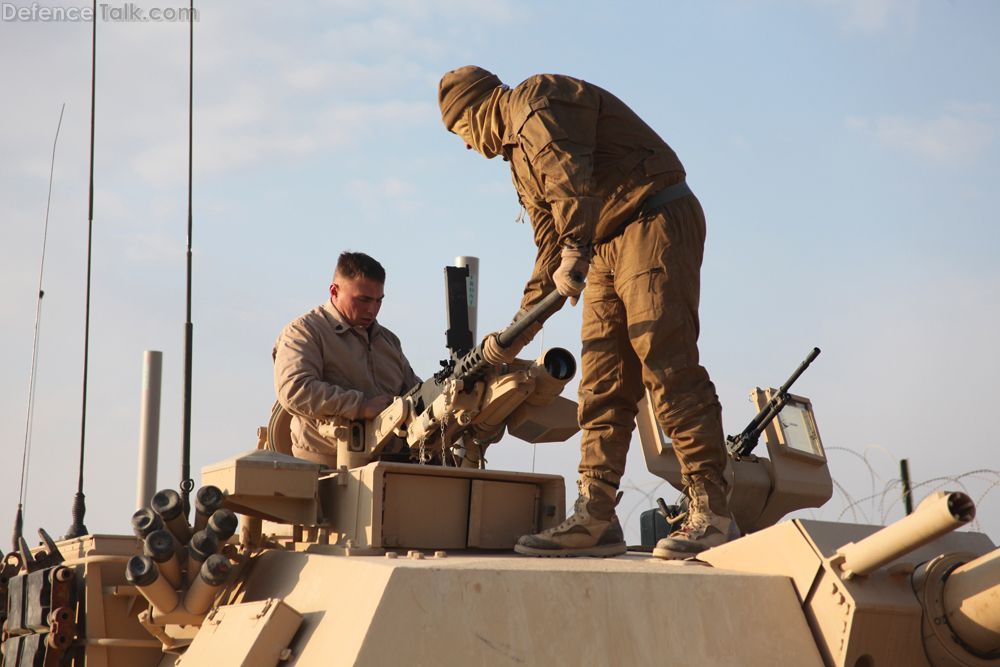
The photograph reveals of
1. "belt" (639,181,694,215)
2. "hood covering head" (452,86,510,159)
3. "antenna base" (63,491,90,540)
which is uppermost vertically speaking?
"hood covering head" (452,86,510,159)

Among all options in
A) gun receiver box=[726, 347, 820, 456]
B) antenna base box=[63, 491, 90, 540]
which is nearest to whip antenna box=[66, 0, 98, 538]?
antenna base box=[63, 491, 90, 540]

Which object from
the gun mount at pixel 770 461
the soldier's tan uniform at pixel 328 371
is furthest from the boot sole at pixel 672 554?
the gun mount at pixel 770 461

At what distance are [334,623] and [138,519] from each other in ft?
4.05

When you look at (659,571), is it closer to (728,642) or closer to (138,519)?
(728,642)

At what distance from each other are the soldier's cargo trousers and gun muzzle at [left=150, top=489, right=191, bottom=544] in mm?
1730

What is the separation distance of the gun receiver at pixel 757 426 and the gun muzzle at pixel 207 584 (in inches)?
171

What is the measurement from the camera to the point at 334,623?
4.35 meters

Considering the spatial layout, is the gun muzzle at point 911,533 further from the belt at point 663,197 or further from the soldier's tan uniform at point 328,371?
the soldier's tan uniform at point 328,371

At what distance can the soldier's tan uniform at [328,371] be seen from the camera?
274 inches

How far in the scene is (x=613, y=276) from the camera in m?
6.04

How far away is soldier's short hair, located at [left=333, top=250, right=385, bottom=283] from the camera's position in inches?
298

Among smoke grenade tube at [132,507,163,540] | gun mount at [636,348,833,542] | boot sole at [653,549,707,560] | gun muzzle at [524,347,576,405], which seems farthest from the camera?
gun mount at [636,348,833,542]

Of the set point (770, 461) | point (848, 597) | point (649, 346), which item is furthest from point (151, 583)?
point (770, 461)

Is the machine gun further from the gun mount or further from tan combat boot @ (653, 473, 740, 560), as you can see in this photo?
the gun mount
